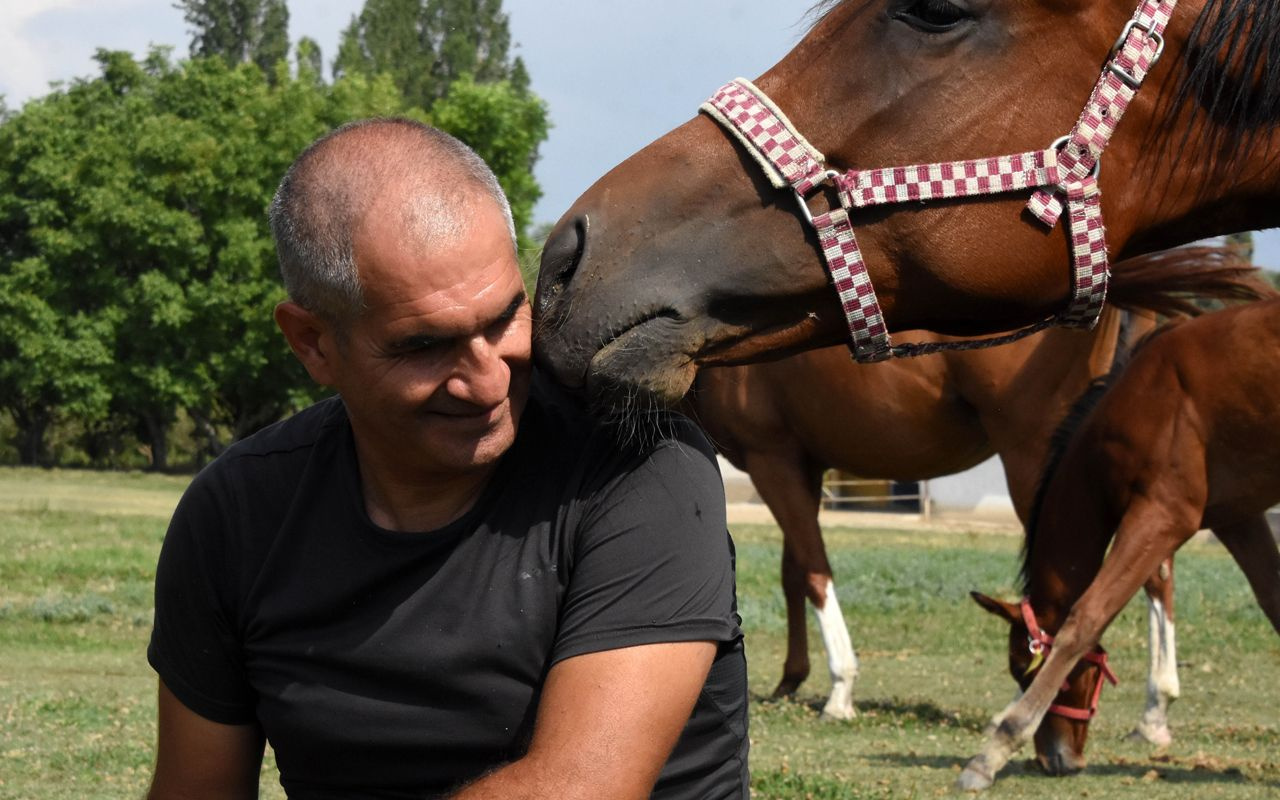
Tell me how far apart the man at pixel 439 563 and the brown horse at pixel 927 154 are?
10.0 inches

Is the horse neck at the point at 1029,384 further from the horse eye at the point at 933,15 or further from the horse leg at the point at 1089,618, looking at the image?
the horse eye at the point at 933,15

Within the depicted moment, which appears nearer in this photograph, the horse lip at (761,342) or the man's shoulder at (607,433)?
the man's shoulder at (607,433)

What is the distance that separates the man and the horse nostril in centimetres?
9

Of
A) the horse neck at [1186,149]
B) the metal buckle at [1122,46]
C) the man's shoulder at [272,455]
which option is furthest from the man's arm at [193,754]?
the metal buckle at [1122,46]

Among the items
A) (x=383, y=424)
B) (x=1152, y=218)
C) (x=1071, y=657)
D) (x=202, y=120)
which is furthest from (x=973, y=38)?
(x=202, y=120)

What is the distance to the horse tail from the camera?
6855mm

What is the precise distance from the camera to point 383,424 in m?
2.36

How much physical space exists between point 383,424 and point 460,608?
33 cm

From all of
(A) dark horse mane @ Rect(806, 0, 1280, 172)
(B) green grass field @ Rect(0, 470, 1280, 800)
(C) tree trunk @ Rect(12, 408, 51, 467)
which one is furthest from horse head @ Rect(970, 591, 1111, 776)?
(C) tree trunk @ Rect(12, 408, 51, 467)

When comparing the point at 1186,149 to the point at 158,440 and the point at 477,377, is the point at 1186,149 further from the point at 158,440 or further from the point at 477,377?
the point at 158,440

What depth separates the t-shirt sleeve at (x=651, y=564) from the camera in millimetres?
2213

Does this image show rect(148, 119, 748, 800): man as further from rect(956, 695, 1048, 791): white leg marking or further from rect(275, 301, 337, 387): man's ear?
rect(956, 695, 1048, 791): white leg marking

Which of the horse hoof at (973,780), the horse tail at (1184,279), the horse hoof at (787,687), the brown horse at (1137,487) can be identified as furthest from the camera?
the horse hoof at (787,687)

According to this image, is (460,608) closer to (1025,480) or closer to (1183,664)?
(1025,480)
